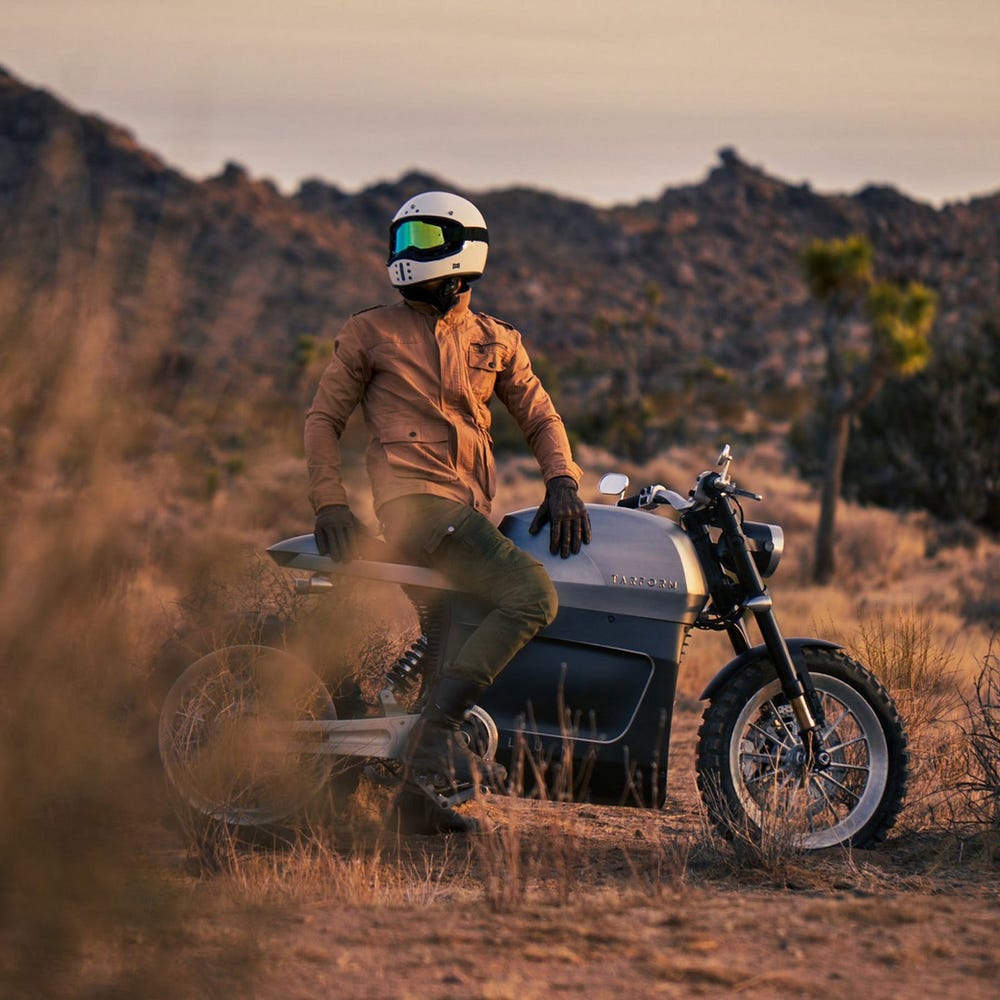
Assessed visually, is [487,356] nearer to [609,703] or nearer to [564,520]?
[564,520]

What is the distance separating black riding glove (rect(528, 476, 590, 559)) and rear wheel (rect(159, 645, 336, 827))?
3.59ft

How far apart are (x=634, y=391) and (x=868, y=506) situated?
2139 cm

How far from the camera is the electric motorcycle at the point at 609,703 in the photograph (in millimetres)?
5531

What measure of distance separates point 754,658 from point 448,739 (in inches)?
51.8

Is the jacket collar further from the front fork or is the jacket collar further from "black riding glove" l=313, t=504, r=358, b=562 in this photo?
the front fork

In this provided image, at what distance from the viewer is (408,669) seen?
5863mm

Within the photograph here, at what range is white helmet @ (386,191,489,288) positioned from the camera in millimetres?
5699

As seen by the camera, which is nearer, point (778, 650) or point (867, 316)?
point (778, 650)

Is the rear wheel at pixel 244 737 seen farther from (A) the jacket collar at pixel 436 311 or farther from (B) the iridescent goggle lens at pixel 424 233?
(B) the iridescent goggle lens at pixel 424 233

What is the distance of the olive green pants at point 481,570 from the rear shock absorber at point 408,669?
0.32 meters

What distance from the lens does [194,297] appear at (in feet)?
10.7

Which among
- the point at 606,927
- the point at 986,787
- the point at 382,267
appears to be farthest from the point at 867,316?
the point at 382,267

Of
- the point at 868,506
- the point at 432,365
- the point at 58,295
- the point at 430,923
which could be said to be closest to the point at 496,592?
the point at 432,365

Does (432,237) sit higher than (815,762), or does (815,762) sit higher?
(432,237)
